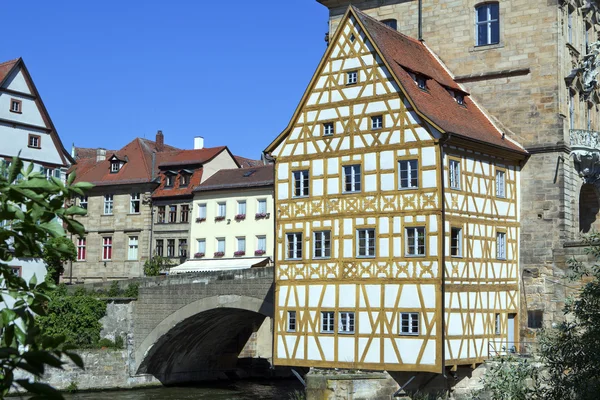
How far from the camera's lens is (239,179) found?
46844 mm

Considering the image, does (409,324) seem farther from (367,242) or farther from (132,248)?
(132,248)

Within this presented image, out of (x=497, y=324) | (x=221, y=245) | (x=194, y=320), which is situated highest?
(x=221, y=245)

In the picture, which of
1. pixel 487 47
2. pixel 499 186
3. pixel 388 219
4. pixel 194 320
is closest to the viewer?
pixel 388 219

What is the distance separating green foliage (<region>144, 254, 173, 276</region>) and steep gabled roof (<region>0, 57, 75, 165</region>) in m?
7.49

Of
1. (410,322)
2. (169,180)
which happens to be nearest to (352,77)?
(410,322)

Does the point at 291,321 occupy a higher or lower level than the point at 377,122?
lower

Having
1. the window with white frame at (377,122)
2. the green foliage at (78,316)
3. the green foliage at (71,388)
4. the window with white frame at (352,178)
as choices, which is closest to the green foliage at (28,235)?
the window with white frame at (377,122)

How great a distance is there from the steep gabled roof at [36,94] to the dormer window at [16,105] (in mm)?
874

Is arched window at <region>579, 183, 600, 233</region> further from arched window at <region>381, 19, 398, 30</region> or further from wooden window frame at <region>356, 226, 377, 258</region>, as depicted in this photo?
wooden window frame at <region>356, 226, 377, 258</region>

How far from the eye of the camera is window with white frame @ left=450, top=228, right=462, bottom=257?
26.7 metres

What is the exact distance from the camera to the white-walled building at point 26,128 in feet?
127

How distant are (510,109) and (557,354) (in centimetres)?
1358

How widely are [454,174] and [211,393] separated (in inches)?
625

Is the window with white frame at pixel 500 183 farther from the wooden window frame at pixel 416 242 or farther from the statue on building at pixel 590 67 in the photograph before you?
the statue on building at pixel 590 67
